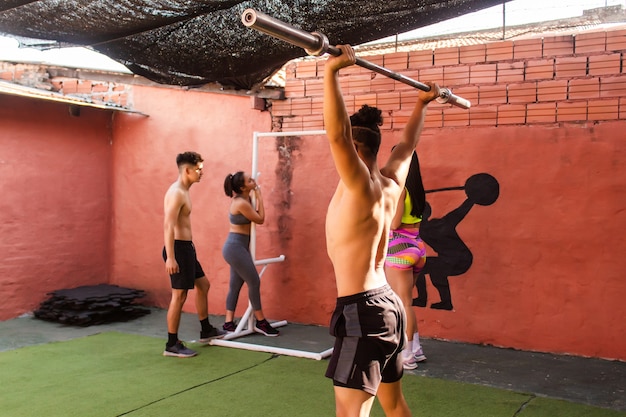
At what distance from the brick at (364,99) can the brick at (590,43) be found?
1.92m

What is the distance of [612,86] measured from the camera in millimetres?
5285

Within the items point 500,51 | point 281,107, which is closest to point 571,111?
point 500,51

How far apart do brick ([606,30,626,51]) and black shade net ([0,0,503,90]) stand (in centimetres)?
287

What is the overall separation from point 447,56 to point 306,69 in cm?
152

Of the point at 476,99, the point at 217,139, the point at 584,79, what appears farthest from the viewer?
the point at 217,139

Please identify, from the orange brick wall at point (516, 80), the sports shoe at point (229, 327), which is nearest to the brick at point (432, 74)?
the orange brick wall at point (516, 80)

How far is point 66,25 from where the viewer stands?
3176mm

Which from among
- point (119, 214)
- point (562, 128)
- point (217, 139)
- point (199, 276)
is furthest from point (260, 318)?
point (562, 128)

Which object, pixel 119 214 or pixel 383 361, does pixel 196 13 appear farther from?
pixel 119 214

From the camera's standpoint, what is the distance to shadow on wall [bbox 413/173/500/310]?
Answer: 19.0ft

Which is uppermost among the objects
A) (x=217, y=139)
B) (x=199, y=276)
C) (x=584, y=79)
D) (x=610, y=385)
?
(x=584, y=79)

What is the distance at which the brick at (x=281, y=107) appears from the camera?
6.78 metres

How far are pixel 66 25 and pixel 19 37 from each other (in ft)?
1.22

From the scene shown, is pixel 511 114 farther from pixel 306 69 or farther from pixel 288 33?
pixel 288 33
